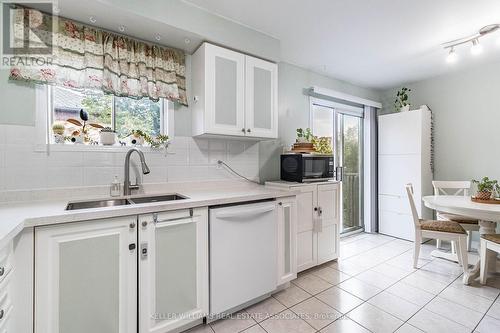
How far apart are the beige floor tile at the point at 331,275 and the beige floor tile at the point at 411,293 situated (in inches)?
16.4

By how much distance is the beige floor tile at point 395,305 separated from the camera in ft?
→ 5.82

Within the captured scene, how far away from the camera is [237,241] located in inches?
68.5

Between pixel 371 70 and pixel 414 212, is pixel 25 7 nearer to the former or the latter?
pixel 371 70

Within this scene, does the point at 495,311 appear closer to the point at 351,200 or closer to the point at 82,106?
the point at 351,200

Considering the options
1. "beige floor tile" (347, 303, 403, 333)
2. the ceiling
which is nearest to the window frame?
the ceiling

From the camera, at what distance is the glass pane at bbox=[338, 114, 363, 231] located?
3.81 m

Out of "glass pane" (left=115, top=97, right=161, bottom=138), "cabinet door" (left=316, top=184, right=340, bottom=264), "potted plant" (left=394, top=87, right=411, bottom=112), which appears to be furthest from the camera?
"potted plant" (left=394, top=87, right=411, bottom=112)

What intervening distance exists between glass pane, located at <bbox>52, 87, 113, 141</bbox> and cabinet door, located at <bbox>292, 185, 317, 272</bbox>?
187cm

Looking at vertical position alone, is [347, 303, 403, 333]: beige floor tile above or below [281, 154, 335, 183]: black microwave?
below

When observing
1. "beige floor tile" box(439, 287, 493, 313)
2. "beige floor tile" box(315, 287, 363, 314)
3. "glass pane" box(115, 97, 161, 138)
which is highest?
"glass pane" box(115, 97, 161, 138)

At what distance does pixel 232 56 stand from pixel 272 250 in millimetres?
1765

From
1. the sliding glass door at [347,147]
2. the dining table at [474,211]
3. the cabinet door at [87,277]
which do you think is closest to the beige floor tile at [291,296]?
the cabinet door at [87,277]

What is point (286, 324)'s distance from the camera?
1.68m

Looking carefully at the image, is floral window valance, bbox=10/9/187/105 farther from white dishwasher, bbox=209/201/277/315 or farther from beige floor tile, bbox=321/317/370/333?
beige floor tile, bbox=321/317/370/333
